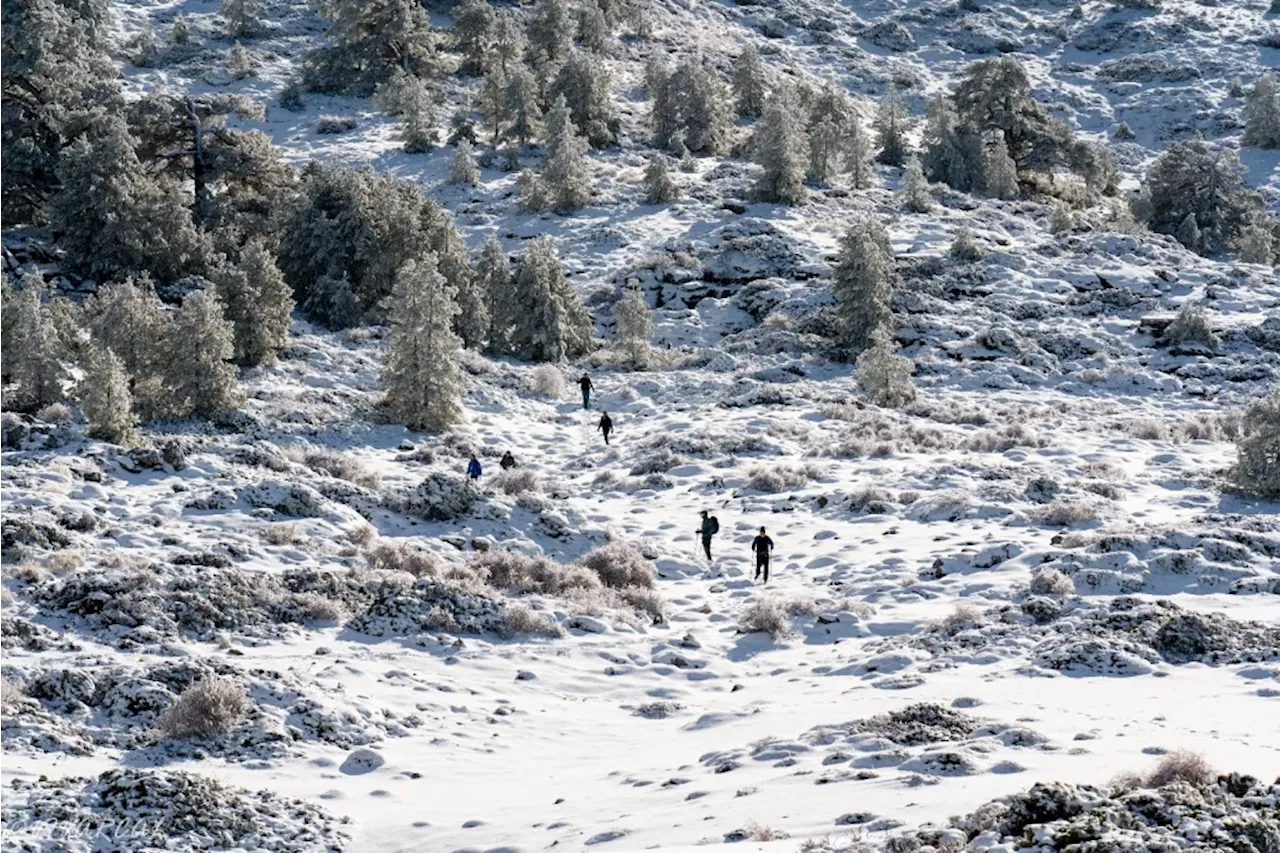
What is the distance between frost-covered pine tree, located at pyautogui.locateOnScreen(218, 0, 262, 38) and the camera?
6359cm

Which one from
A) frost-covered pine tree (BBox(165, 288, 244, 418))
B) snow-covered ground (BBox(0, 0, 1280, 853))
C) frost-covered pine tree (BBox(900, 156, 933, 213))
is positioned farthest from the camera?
frost-covered pine tree (BBox(900, 156, 933, 213))

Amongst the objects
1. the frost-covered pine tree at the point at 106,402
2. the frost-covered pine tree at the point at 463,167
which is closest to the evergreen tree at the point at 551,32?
the frost-covered pine tree at the point at 463,167

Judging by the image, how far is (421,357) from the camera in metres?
30.1

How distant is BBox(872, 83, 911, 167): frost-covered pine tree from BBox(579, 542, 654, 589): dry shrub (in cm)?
A: 4001

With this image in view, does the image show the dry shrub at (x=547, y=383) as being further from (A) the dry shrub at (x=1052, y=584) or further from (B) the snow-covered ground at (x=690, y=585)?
(A) the dry shrub at (x=1052, y=584)

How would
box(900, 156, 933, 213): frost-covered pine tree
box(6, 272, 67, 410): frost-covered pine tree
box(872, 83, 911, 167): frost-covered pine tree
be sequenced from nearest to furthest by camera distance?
box(6, 272, 67, 410): frost-covered pine tree, box(900, 156, 933, 213): frost-covered pine tree, box(872, 83, 911, 167): frost-covered pine tree

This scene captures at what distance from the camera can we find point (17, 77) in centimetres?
3959

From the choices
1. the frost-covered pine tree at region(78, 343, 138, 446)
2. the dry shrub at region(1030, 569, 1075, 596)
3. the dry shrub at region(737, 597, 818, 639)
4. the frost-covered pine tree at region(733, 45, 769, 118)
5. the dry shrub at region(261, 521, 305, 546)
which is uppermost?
the frost-covered pine tree at region(733, 45, 769, 118)

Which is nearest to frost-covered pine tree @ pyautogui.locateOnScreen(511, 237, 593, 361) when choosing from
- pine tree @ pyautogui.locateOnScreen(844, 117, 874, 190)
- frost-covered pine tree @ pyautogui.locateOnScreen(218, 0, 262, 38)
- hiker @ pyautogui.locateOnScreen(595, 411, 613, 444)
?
hiker @ pyautogui.locateOnScreen(595, 411, 613, 444)

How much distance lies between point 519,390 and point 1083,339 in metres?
17.7

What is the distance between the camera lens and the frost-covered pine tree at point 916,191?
50.4 metres

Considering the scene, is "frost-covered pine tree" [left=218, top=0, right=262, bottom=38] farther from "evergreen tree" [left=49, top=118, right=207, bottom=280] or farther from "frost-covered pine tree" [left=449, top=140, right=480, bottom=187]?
"evergreen tree" [left=49, top=118, right=207, bottom=280]

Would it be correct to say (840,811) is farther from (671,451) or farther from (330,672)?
(671,451)

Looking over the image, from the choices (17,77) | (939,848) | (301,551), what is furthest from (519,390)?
(939,848)
